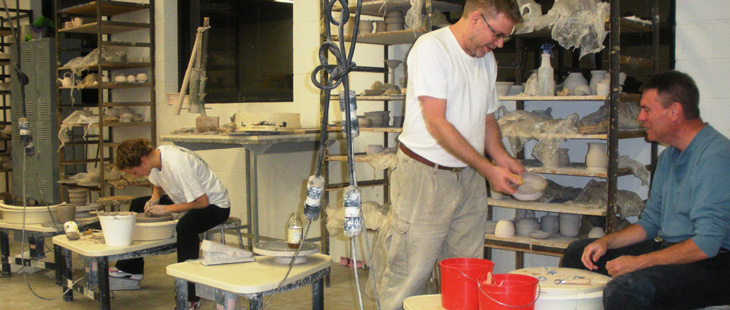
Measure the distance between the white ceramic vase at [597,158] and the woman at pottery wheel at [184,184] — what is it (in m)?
2.19

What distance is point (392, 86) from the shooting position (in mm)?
4066

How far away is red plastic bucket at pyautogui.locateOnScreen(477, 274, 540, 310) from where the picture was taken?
1681 millimetres

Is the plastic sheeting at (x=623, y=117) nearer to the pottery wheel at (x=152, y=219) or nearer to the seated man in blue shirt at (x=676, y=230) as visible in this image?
the seated man in blue shirt at (x=676, y=230)

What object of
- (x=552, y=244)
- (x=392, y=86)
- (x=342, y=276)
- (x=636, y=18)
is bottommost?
(x=342, y=276)

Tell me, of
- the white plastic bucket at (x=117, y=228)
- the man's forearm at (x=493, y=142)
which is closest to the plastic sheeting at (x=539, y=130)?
the man's forearm at (x=493, y=142)

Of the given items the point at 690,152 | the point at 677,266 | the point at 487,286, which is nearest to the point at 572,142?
the point at 690,152

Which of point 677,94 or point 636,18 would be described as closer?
point 677,94

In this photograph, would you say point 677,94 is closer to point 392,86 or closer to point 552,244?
point 552,244

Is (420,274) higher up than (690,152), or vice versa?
(690,152)

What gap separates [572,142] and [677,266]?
1725 mm

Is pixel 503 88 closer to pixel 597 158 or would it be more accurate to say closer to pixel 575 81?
pixel 575 81

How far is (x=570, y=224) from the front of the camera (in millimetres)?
3486

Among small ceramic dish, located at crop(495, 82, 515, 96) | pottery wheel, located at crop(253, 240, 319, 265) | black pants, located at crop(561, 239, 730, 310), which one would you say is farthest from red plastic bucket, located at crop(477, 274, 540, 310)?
small ceramic dish, located at crop(495, 82, 515, 96)

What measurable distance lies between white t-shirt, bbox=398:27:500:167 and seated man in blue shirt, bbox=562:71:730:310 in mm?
570
